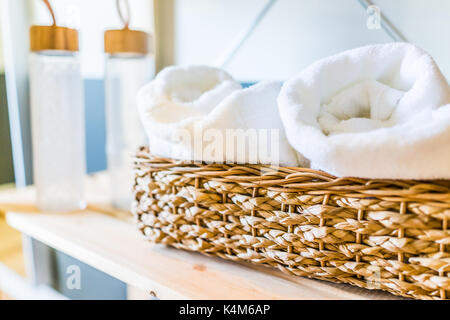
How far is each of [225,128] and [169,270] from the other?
0.21 meters

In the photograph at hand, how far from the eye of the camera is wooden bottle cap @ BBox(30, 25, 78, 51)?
25.6 inches

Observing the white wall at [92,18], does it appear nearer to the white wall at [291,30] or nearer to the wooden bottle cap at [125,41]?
the white wall at [291,30]

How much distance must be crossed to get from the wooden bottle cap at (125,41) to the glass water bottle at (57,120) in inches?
2.6

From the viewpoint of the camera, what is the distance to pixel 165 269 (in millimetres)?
499

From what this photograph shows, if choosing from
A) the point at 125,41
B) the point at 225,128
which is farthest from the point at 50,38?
the point at 225,128

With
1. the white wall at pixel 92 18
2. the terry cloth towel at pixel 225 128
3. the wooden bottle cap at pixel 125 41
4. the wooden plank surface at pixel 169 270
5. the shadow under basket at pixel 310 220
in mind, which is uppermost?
the white wall at pixel 92 18

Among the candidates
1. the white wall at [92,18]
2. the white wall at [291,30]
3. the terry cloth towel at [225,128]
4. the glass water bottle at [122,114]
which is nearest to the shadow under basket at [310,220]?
the terry cloth towel at [225,128]

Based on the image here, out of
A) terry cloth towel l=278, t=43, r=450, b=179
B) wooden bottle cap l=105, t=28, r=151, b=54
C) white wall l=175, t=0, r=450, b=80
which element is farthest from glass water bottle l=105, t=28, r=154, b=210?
terry cloth towel l=278, t=43, r=450, b=179

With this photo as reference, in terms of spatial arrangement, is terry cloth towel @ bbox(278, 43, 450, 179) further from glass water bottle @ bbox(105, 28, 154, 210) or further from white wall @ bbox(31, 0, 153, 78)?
white wall @ bbox(31, 0, 153, 78)

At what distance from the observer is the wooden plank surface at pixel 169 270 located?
17.3 inches

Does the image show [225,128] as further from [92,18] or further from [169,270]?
[92,18]
